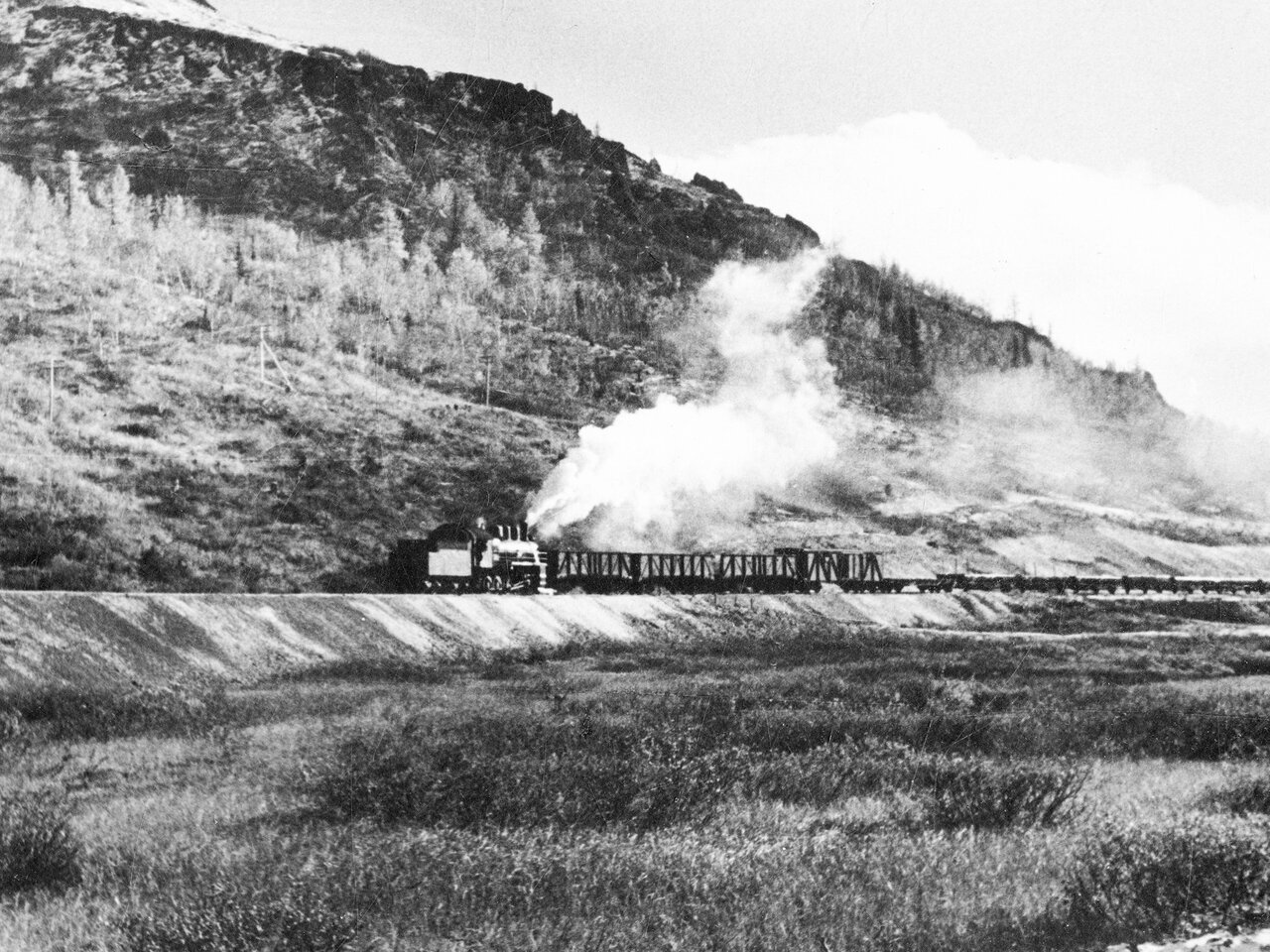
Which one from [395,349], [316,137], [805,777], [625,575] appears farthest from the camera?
[316,137]

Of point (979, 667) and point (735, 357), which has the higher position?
point (735, 357)

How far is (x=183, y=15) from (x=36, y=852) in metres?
126

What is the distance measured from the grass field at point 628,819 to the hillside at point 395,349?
24.2 meters

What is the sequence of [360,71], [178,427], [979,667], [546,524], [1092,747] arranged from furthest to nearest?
[360,71]
[178,427]
[546,524]
[979,667]
[1092,747]

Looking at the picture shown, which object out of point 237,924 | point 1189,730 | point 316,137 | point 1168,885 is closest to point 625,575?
point 1189,730

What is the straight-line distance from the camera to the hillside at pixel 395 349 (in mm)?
54219

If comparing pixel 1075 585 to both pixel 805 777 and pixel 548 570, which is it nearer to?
pixel 548 570

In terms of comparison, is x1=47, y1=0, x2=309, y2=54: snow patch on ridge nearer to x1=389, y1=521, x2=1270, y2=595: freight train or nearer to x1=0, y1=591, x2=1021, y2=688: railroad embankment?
x1=389, y1=521, x2=1270, y2=595: freight train

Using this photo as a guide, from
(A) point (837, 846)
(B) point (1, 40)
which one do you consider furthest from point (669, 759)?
(B) point (1, 40)

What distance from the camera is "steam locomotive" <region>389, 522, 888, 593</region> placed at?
37.5 meters

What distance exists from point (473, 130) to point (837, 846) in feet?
377

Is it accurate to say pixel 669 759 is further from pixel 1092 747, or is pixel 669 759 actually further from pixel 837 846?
pixel 1092 747

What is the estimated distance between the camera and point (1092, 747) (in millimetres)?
16312

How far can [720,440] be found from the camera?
249ft
